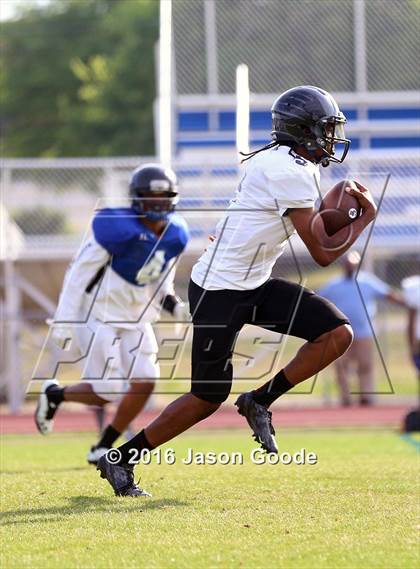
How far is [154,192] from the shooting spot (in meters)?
7.25

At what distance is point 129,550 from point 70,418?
8.74 m

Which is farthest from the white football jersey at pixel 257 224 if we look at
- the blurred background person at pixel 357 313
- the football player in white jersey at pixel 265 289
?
the blurred background person at pixel 357 313

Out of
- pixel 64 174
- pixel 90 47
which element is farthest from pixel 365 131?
pixel 90 47

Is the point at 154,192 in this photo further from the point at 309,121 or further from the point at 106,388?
the point at 309,121

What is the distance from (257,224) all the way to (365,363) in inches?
313

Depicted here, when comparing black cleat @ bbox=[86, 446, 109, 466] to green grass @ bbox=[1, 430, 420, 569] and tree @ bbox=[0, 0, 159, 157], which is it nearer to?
green grass @ bbox=[1, 430, 420, 569]

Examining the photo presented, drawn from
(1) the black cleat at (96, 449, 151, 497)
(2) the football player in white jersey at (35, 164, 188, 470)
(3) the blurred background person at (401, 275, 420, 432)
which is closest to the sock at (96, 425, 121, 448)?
(2) the football player in white jersey at (35, 164, 188, 470)

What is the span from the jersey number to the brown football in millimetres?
2134

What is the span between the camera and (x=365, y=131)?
15047 millimetres

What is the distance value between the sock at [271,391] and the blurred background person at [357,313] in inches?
285

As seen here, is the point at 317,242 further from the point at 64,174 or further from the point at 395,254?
the point at 64,174

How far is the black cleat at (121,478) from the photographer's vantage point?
5484 mm

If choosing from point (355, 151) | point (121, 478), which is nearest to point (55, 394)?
point (121, 478)

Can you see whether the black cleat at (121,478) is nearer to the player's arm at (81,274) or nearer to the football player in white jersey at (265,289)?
the football player in white jersey at (265,289)
